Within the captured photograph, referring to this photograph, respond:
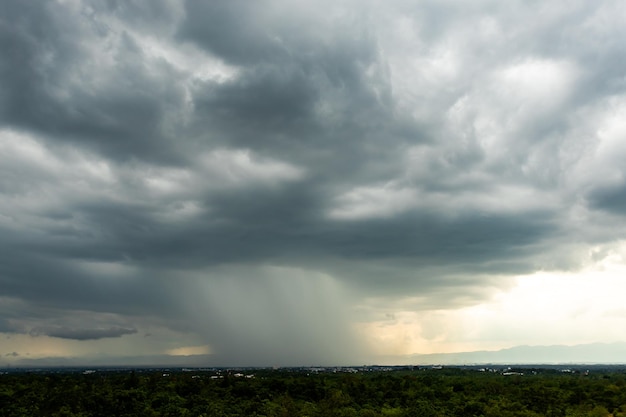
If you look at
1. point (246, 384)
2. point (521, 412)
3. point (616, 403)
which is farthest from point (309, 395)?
point (616, 403)

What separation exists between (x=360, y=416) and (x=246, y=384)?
1506 inches

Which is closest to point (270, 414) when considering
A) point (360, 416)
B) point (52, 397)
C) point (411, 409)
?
point (360, 416)

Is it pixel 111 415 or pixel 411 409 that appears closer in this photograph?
pixel 111 415

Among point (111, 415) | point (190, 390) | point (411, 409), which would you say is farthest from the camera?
point (190, 390)

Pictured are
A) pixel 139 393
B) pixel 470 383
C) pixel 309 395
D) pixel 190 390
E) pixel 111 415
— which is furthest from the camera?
pixel 470 383

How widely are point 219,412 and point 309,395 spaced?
35.0m

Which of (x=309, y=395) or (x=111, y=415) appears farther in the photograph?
(x=309, y=395)

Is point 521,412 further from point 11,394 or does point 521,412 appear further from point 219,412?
point 11,394

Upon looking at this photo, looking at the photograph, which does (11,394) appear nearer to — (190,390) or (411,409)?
(190,390)

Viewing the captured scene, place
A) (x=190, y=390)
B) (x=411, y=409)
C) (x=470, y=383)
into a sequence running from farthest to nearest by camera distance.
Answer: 1. (x=470, y=383)
2. (x=190, y=390)
3. (x=411, y=409)

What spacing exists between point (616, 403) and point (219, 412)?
277 ft

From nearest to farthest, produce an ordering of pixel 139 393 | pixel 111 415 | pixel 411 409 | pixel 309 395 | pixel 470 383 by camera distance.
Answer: pixel 111 415 < pixel 411 409 < pixel 139 393 < pixel 309 395 < pixel 470 383

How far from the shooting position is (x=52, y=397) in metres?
88.6

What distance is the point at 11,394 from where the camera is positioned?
9088cm
